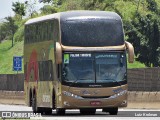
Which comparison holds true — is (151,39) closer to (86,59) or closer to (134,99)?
(134,99)

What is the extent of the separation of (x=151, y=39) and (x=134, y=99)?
123ft

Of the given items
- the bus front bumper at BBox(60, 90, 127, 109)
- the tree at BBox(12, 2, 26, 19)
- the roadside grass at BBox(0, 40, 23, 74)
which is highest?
the bus front bumper at BBox(60, 90, 127, 109)

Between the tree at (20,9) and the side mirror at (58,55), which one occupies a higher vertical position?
the side mirror at (58,55)

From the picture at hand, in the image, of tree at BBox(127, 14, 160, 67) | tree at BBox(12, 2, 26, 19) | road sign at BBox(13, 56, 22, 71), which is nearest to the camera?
road sign at BBox(13, 56, 22, 71)

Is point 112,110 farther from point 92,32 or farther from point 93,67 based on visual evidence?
point 92,32

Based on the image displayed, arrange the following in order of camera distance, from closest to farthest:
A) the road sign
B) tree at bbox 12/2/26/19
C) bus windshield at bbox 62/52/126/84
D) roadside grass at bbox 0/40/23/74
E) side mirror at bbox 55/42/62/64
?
side mirror at bbox 55/42/62/64 < bus windshield at bbox 62/52/126/84 < the road sign < tree at bbox 12/2/26/19 < roadside grass at bbox 0/40/23/74

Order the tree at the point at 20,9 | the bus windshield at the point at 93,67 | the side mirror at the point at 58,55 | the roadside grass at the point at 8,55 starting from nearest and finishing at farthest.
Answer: the side mirror at the point at 58,55 → the bus windshield at the point at 93,67 → the tree at the point at 20,9 → the roadside grass at the point at 8,55

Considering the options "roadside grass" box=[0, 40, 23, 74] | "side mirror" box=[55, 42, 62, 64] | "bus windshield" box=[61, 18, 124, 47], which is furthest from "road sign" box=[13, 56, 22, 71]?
"roadside grass" box=[0, 40, 23, 74]

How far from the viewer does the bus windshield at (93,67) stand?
2977 cm

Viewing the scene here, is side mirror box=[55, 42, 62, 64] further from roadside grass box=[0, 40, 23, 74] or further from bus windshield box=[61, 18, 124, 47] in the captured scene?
roadside grass box=[0, 40, 23, 74]

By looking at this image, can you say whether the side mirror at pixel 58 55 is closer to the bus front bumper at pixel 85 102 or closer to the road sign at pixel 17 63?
→ the bus front bumper at pixel 85 102

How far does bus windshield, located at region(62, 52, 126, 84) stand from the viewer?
97.7ft

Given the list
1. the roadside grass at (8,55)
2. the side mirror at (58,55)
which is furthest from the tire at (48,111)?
the roadside grass at (8,55)

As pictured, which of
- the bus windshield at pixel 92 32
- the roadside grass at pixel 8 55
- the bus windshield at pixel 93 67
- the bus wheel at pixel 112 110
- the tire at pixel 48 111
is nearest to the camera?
the bus windshield at pixel 93 67
